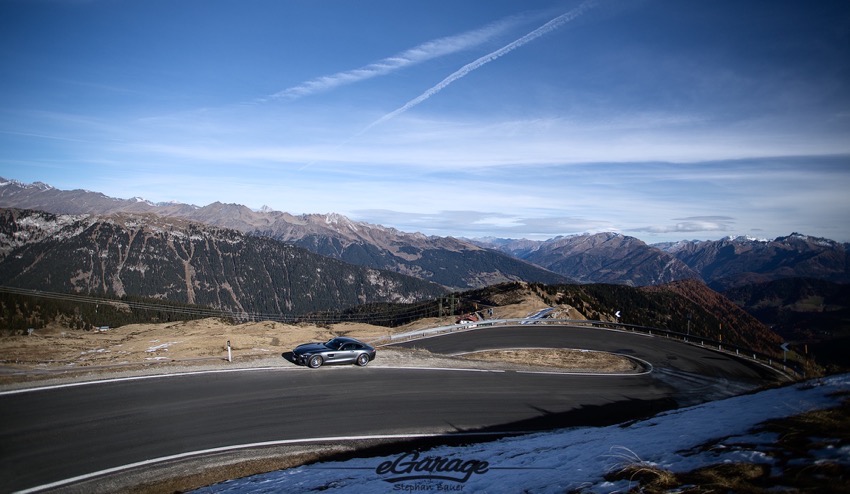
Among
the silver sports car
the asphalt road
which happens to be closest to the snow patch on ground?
the asphalt road

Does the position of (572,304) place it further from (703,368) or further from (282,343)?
(282,343)

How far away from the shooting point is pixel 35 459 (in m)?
11.9

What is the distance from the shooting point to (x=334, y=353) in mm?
22641

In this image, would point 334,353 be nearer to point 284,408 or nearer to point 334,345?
point 334,345

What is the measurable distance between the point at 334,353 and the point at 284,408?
19.9 feet

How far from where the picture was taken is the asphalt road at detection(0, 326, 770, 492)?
1288 centimetres

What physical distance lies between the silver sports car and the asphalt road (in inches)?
25.4

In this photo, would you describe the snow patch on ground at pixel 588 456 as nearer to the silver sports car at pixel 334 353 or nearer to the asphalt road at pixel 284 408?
the asphalt road at pixel 284 408

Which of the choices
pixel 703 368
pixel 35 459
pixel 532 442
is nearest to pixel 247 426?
pixel 35 459

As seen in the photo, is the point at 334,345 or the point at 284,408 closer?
the point at 284,408

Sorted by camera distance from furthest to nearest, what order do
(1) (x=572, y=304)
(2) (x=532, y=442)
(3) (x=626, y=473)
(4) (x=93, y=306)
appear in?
1. (4) (x=93, y=306)
2. (1) (x=572, y=304)
3. (2) (x=532, y=442)
4. (3) (x=626, y=473)

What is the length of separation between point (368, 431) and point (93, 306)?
158m

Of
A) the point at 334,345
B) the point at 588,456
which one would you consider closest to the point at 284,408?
the point at 334,345

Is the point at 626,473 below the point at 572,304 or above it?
above
